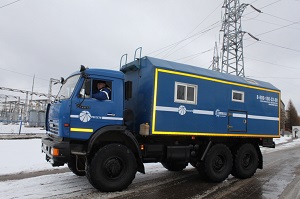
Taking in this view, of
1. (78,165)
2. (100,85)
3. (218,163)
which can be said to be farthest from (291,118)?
(100,85)

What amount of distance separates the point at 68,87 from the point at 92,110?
947mm

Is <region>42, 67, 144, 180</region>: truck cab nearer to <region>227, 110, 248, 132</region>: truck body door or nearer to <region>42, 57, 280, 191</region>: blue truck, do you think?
<region>42, 57, 280, 191</region>: blue truck

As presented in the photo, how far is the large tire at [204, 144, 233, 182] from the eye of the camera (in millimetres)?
8156

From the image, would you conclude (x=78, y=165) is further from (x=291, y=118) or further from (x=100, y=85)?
(x=291, y=118)

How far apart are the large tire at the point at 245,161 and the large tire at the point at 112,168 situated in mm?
3936

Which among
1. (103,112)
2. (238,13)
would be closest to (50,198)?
(103,112)

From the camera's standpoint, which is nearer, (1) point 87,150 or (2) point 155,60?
(1) point 87,150

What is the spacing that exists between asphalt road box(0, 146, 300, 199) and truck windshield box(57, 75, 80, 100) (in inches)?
89.0

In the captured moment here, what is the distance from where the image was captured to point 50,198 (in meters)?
5.83

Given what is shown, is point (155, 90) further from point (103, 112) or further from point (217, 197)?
point (217, 197)

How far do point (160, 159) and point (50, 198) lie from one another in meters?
3.06

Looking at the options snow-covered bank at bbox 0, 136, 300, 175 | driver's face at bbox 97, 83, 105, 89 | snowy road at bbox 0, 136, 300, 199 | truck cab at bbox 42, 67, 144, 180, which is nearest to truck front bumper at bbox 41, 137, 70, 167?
truck cab at bbox 42, 67, 144, 180

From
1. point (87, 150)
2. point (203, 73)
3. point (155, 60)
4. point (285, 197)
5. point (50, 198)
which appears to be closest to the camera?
Result: point (50, 198)

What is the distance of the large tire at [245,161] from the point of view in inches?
353
